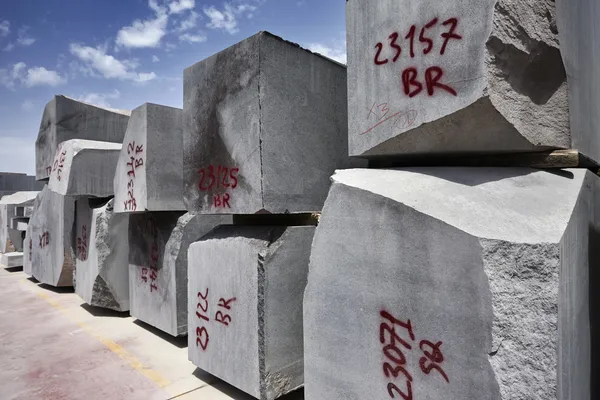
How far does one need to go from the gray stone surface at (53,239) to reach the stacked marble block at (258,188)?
12.6ft

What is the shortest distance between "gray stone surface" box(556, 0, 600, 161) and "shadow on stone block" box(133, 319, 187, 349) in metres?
3.60

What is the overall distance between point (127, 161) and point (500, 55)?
11.9 feet

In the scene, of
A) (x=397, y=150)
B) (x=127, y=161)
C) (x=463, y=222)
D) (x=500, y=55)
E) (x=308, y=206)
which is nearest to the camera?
(x=463, y=222)

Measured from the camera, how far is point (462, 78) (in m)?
1.67

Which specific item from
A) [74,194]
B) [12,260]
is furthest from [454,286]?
[12,260]

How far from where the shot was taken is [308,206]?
2750mm

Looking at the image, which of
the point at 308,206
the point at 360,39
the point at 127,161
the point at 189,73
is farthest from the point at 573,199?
the point at 127,161

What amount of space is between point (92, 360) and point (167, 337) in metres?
0.74

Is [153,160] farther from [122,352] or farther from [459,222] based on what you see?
[459,222]

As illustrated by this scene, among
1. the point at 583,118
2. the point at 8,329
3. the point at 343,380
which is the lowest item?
the point at 8,329

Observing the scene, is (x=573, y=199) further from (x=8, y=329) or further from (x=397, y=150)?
(x=8, y=329)

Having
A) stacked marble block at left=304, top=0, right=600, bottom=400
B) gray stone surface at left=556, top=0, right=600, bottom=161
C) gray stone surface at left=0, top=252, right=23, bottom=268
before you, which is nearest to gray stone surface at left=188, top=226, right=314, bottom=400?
stacked marble block at left=304, top=0, right=600, bottom=400

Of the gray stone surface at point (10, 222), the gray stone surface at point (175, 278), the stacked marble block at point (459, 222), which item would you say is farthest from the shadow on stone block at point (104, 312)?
the gray stone surface at point (10, 222)

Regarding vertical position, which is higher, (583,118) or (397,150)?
(583,118)
